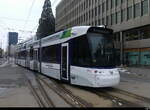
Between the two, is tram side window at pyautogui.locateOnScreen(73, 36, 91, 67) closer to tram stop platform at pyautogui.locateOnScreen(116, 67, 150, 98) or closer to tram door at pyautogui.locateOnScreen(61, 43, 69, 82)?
tram door at pyautogui.locateOnScreen(61, 43, 69, 82)

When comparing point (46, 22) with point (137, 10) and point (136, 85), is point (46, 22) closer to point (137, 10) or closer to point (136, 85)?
point (137, 10)

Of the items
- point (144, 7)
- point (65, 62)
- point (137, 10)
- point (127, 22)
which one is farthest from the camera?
point (127, 22)

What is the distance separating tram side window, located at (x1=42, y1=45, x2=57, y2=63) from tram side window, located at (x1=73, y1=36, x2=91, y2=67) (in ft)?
10.8

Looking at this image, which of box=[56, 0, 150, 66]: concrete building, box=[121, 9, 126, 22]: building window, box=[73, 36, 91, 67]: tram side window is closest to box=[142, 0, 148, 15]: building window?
box=[56, 0, 150, 66]: concrete building

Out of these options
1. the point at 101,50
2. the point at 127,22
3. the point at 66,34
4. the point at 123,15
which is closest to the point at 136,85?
the point at 101,50

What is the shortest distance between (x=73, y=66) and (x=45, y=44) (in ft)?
23.7

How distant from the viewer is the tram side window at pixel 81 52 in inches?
507

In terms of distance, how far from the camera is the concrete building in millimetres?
45625

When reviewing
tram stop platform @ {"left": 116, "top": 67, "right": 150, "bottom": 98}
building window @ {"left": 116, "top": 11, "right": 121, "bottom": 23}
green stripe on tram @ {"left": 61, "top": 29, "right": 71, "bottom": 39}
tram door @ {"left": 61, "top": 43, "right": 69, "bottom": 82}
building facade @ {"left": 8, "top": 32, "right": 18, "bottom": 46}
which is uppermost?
building window @ {"left": 116, "top": 11, "right": 121, "bottom": 23}

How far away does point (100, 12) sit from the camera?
62.4m

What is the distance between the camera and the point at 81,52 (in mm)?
13336

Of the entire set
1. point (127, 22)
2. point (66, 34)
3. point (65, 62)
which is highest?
point (127, 22)

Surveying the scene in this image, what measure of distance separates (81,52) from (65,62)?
1.86 metres

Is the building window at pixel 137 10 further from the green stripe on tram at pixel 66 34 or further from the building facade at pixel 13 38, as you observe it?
the building facade at pixel 13 38
